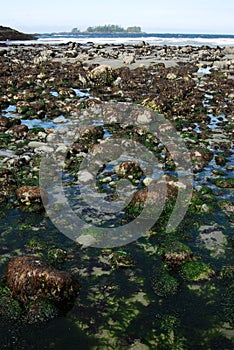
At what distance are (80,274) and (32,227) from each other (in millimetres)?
1998

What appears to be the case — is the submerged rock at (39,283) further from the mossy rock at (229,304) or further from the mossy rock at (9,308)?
the mossy rock at (229,304)

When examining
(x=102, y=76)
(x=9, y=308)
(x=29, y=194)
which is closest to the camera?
(x=9, y=308)

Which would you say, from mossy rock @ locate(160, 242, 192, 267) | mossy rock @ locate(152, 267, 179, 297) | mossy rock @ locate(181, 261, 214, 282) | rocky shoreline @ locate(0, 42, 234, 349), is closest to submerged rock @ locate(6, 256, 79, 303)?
rocky shoreline @ locate(0, 42, 234, 349)

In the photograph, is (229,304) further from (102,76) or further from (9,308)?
(102,76)

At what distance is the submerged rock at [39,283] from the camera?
18.0 feet

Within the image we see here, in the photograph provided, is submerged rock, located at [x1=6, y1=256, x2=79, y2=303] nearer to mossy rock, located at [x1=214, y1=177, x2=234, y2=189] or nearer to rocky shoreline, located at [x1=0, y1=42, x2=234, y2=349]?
rocky shoreline, located at [x1=0, y1=42, x2=234, y2=349]

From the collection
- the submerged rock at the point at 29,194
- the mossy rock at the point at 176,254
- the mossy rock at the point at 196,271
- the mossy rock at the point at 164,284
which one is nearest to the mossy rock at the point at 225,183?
the mossy rock at the point at 176,254

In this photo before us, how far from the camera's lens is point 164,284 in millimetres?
6035

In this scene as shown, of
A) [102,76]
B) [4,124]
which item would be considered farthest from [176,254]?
[102,76]

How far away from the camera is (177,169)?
10773 mm

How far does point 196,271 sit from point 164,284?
730mm

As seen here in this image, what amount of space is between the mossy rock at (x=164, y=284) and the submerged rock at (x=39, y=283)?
146cm

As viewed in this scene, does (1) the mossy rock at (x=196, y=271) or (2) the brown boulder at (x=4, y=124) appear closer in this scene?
(1) the mossy rock at (x=196, y=271)

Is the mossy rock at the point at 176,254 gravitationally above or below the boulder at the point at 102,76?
below
